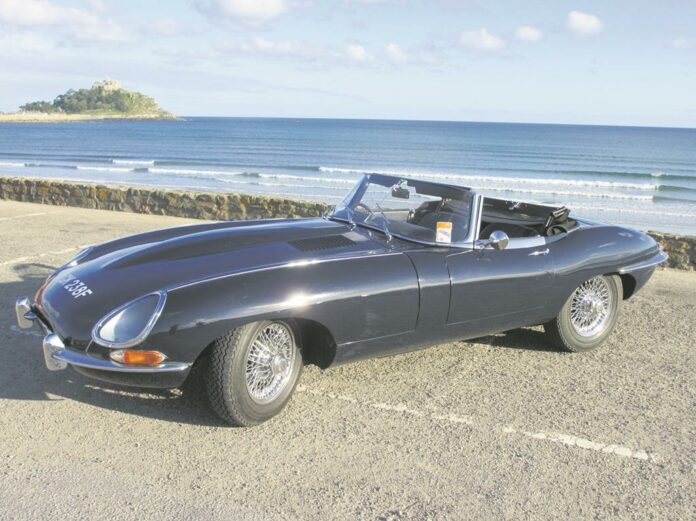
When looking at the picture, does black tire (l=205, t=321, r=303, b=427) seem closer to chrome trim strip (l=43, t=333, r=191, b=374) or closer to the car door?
chrome trim strip (l=43, t=333, r=191, b=374)

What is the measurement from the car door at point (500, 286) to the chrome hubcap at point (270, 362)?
3.63 ft

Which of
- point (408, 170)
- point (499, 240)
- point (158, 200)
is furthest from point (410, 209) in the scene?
point (408, 170)

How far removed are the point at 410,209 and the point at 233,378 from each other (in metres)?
2.16

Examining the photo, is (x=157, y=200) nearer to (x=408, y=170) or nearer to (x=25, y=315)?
(x=25, y=315)

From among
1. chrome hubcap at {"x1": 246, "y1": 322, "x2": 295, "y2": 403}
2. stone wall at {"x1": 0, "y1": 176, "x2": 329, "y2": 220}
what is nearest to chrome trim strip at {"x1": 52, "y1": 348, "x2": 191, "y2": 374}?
chrome hubcap at {"x1": 246, "y1": 322, "x2": 295, "y2": 403}

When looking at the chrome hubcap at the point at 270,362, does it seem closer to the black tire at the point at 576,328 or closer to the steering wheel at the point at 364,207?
the steering wheel at the point at 364,207

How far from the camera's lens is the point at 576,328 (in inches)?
203

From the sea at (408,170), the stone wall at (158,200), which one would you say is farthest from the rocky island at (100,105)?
the stone wall at (158,200)

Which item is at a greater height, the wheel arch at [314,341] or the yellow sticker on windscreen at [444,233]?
the yellow sticker on windscreen at [444,233]

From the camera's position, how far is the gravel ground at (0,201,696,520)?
A: 10.1 ft

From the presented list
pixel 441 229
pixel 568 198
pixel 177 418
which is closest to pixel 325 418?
pixel 177 418

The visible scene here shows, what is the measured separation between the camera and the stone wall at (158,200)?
37.7ft

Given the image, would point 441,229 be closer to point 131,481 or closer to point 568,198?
point 131,481

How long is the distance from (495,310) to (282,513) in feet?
7.18
